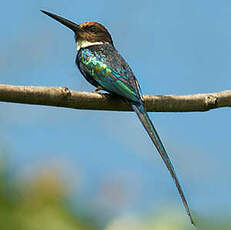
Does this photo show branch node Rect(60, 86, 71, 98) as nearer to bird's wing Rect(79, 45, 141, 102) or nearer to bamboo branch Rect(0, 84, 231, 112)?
bamboo branch Rect(0, 84, 231, 112)

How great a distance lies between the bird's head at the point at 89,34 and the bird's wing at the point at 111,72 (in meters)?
0.29

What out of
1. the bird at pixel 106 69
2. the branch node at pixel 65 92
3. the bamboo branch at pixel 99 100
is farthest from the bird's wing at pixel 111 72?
the branch node at pixel 65 92

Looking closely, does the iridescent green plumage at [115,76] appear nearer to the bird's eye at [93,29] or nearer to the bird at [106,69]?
the bird at [106,69]

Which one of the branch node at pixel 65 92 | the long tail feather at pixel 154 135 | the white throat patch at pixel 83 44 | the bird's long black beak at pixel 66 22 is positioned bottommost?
the white throat patch at pixel 83 44

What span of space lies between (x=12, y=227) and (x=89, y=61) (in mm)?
2298

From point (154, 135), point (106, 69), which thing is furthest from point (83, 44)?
point (154, 135)

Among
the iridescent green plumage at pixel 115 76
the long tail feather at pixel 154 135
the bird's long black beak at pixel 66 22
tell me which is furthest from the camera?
the bird's long black beak at pixel 66 22

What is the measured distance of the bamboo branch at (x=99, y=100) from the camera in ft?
6.96

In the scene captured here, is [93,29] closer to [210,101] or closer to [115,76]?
[115,76]

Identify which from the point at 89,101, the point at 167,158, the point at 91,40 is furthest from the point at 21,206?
the point at 91,40

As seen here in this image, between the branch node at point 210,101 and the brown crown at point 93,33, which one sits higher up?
the branch node at point 210,101

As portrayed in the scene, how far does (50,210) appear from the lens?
1.67m

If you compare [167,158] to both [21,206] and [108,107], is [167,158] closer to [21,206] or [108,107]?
[108,107]

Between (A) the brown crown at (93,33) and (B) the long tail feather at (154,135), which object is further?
(A) the brown crown at (93,33)
